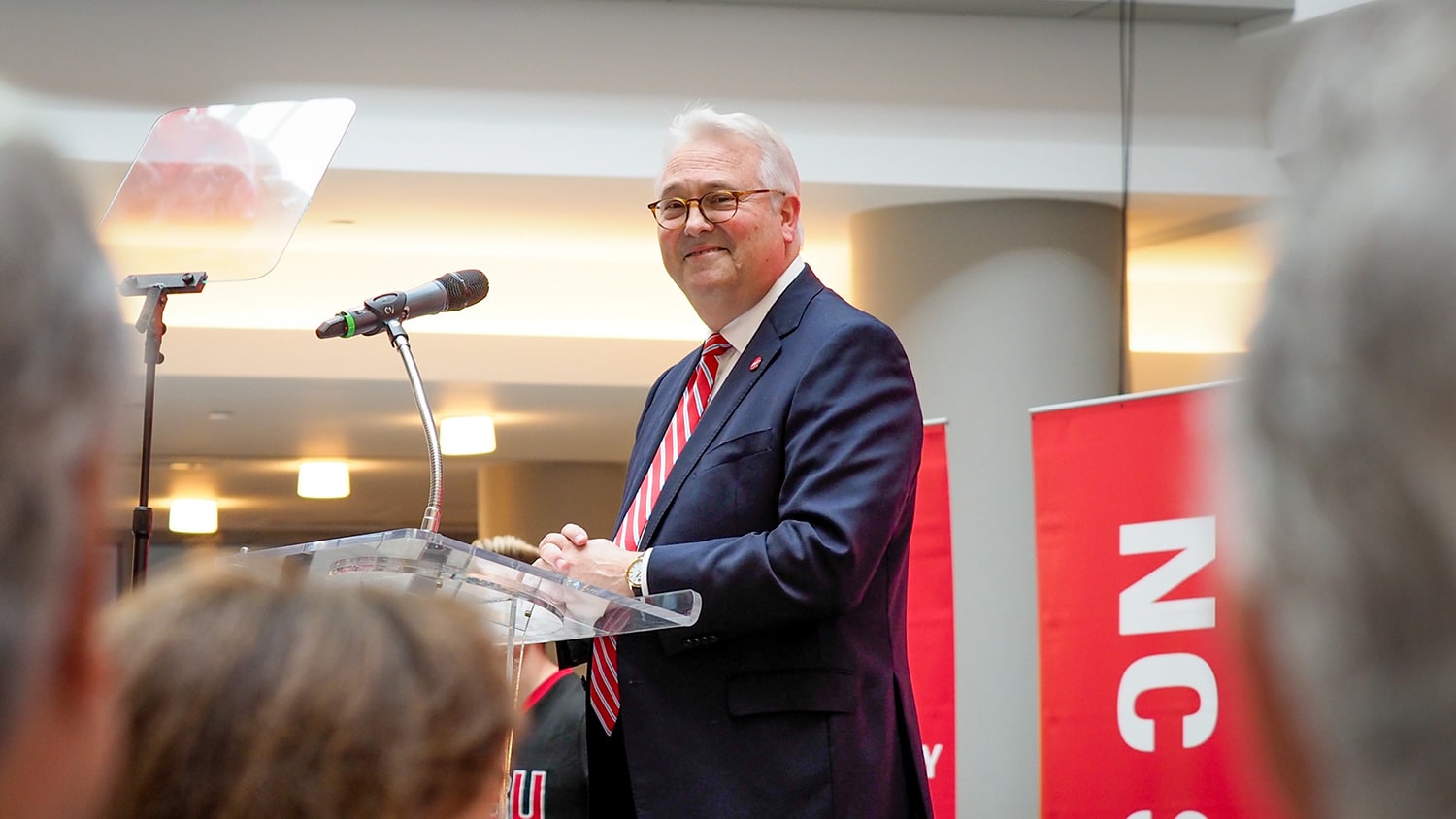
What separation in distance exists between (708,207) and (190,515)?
9779 millimetres

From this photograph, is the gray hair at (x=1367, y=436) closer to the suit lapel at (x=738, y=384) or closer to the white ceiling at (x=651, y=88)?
the suit lapel at (x=738, y=384)

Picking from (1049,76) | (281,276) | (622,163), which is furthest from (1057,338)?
(281,276)

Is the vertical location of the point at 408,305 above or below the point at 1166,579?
above

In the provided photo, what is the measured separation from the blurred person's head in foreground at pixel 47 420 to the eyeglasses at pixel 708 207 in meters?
1.86

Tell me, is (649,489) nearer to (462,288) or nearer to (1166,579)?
(462,288)

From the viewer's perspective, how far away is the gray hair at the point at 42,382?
0.42 meters

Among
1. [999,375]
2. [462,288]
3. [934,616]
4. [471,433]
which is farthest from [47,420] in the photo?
[471,433]

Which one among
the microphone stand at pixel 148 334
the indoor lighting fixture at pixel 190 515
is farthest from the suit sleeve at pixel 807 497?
the indoor lighting fixture at pixel 190 515

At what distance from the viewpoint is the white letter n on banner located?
356 cm

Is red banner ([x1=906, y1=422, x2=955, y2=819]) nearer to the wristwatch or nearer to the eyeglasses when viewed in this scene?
the eyeglasses

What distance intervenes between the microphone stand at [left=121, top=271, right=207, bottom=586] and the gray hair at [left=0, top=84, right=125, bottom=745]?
1.86 meters

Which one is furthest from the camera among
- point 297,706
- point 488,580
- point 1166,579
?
point 1166,579

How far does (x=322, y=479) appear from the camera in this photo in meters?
9.81

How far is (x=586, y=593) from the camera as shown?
176 cm
